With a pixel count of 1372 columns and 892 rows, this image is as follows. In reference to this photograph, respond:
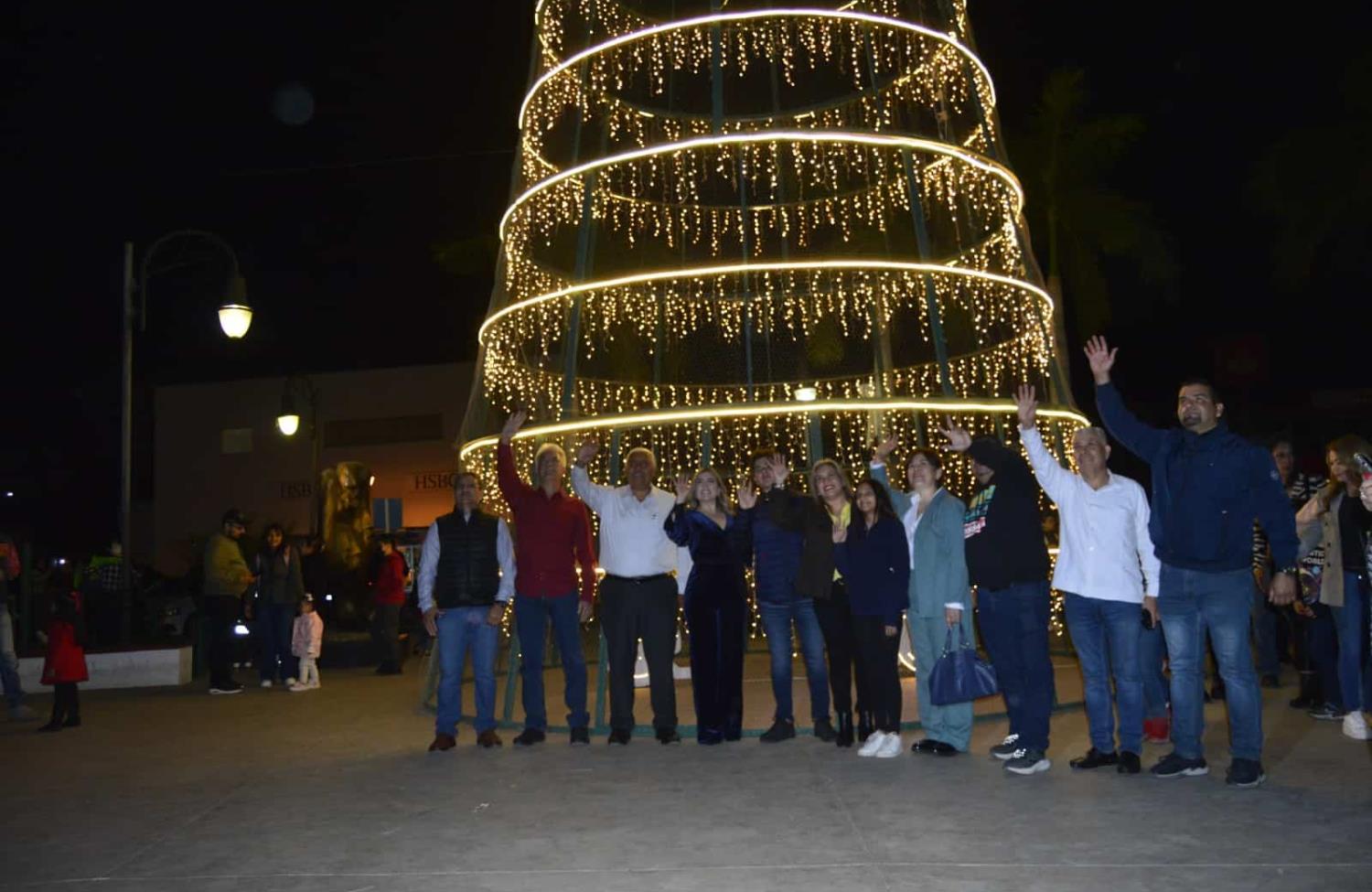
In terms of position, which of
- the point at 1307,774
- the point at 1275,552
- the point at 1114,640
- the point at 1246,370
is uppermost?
the point at 1246,370

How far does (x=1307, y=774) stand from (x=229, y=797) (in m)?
5.29

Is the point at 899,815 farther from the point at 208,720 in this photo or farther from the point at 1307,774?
the point at 208,720

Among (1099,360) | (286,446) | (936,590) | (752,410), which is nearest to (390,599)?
(752,410)

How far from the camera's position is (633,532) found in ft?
27.5

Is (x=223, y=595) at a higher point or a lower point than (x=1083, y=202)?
lower

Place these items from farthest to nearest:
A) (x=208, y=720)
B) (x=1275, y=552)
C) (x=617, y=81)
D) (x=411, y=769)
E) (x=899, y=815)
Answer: (x=617, y=81) < (x=208, y=720) < (x=411, y=769) < (x=1275, y=552) < (x=899, y=815)

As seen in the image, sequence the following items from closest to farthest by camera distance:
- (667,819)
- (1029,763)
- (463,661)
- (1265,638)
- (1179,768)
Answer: (667,819)
(1179,768)
(1029,763)
(463,661)
(1265,638)

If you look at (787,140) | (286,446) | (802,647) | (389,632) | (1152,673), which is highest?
(286,446)

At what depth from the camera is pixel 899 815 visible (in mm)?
5723

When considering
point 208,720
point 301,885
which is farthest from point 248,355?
point 301,885

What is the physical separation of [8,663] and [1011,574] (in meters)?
8.09

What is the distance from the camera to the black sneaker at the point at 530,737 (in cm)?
825

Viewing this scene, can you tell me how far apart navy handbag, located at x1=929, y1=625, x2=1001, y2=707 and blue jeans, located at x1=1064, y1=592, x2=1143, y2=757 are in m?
0.50

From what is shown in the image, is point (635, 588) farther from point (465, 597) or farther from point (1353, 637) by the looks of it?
point (1353, 637)
